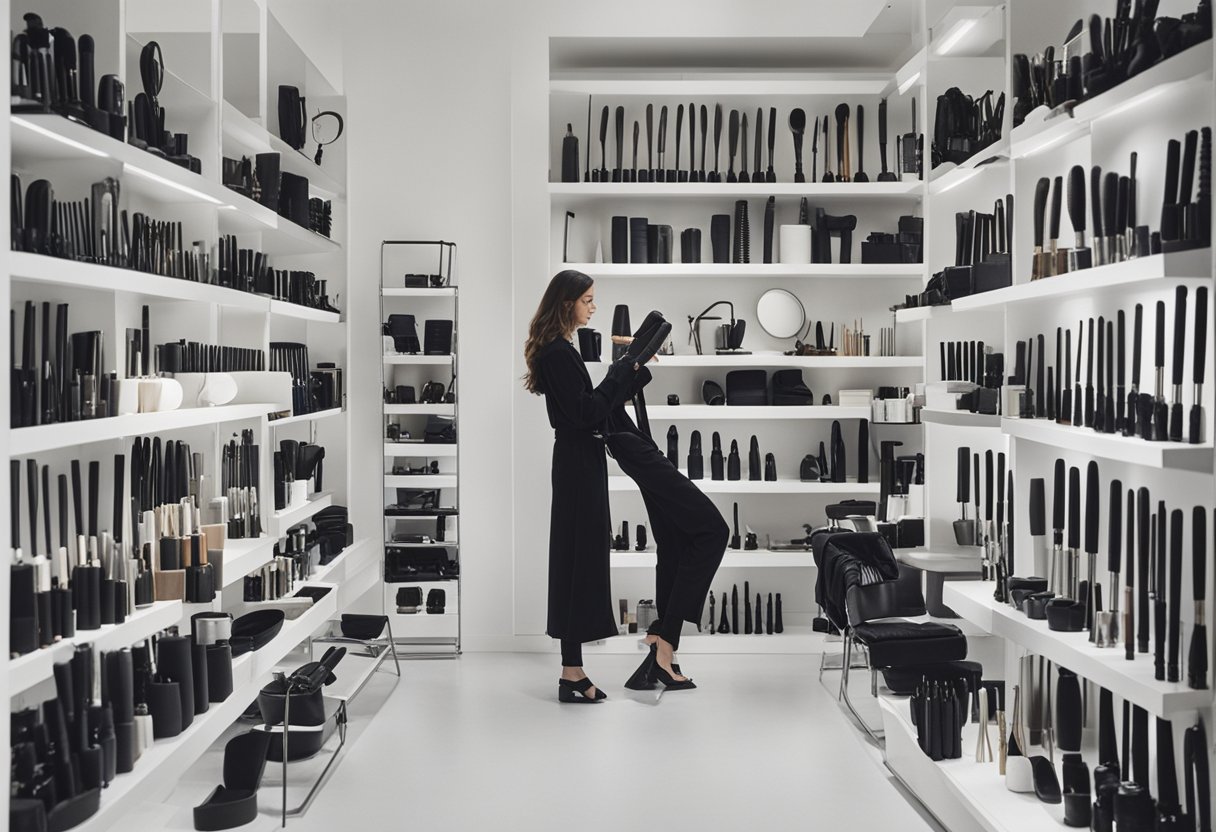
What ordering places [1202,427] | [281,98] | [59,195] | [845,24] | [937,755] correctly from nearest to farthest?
[1202,427] < [59,195] < [937,755] < [281,98] < [845,24]

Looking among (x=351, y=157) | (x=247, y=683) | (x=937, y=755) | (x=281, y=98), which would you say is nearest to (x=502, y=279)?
(x=351, y=157)

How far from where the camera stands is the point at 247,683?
3998mm

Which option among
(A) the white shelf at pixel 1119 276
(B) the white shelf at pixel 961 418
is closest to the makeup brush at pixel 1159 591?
(A) the white shelf at pixel 1119 276

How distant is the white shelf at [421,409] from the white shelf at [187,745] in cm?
193

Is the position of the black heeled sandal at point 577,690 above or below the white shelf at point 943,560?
below

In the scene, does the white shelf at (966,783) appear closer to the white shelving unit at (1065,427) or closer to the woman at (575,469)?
the white shelving unit at (1065,427)

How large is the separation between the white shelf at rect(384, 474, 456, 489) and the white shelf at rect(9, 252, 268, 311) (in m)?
2.18

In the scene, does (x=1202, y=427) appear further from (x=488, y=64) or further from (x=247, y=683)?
(x=488, y=64)

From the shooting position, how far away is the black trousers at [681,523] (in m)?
5.63

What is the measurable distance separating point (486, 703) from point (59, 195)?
Answer: 3.23 m

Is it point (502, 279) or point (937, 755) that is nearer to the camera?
point (937, 755)

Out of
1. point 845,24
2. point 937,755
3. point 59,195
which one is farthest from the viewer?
point 845,24

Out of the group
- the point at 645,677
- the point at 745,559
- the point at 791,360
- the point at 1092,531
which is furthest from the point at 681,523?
the point at 1092,531

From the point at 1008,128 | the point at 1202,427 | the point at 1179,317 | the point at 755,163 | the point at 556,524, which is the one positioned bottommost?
the point at 556,524
